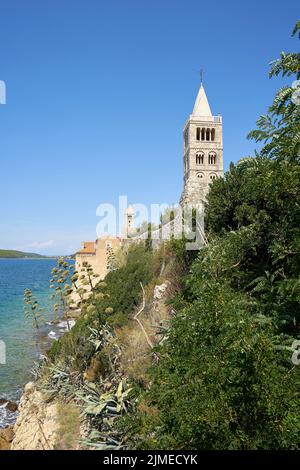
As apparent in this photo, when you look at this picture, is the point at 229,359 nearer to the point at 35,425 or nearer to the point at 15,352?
the point at 35,425

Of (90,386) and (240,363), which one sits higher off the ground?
(240,363)

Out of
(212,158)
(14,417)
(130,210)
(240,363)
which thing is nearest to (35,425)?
(14,417)

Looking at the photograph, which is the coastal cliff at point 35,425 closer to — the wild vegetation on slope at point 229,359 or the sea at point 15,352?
the wild vegetation on slope at point 229,359

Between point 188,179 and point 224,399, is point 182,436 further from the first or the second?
point 188,179

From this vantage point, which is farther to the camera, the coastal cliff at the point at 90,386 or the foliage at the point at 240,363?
the coastal cliff at the point at 90,386

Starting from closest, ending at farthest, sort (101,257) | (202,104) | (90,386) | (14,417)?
1. (90,386)
2. (14,417)
3. (101,257)
4. (202,104)

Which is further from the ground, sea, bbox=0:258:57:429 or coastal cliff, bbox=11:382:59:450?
coastal cliff, bbox=11:382:59:450

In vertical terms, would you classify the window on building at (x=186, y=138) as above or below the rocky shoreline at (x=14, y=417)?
above

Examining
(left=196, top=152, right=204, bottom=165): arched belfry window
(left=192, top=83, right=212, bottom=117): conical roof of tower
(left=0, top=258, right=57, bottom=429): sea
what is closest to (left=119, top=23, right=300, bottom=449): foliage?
(left=0, top=258, right=57, bottom=429): sea

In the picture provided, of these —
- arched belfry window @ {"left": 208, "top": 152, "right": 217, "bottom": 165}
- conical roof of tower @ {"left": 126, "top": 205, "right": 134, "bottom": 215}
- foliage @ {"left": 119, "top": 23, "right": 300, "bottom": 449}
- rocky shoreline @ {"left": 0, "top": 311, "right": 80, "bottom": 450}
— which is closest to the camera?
foliage @ {"left": 119, "top": 23, "right": 300, "bottom": 449}

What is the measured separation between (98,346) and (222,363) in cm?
666

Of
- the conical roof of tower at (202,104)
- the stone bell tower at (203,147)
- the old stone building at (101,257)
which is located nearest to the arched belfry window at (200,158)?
the stone bell tower at (203,147)

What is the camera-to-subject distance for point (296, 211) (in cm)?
565

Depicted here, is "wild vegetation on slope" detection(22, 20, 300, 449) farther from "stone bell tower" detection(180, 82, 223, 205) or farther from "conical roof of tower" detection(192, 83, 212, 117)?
"conical roof of tower" detection(192, 83, 212, 117)
